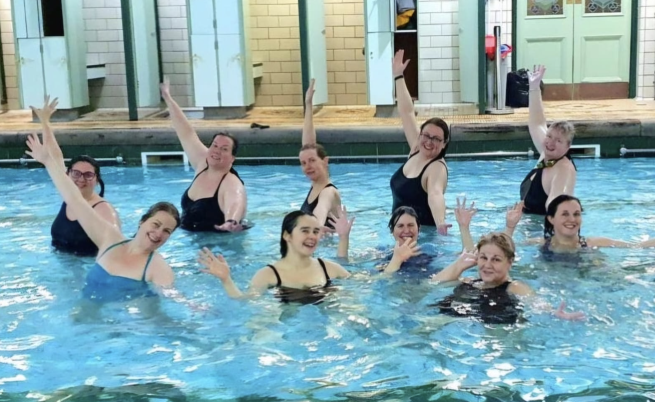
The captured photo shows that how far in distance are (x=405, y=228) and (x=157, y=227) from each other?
5.46 feet

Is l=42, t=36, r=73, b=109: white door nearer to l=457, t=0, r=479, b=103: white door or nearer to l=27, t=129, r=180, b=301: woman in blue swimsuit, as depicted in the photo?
l=457, t=0, r=479, b=103: white door


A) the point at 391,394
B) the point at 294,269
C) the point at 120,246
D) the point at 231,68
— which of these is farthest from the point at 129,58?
the point at 391,394

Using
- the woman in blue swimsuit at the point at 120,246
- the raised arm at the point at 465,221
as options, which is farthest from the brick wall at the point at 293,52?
the woman in blue swimsuit at the point at 120,246

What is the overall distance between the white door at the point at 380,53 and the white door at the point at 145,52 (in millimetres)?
3578

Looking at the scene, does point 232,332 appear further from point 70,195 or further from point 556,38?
point 556,38

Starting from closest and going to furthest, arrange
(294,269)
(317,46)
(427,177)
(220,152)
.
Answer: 1. (294,269)
2. (427,177)
3. (220,152)
4. (317,46)

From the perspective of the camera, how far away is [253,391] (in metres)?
4.38

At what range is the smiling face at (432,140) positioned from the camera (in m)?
7.15

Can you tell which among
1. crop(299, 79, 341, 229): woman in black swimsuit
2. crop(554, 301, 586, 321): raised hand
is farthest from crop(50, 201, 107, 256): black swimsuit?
crop(554, 301, 586, 321): raised hand

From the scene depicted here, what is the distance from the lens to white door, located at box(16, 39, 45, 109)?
44.7 ft

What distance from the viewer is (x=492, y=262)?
17.5 ft

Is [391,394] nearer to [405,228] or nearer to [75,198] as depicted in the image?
[405,228]

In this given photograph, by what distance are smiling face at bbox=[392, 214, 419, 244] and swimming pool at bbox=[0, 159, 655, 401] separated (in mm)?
315

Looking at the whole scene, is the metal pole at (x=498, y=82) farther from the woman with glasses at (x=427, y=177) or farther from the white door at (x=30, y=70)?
the white door at (x=30, y=70)
